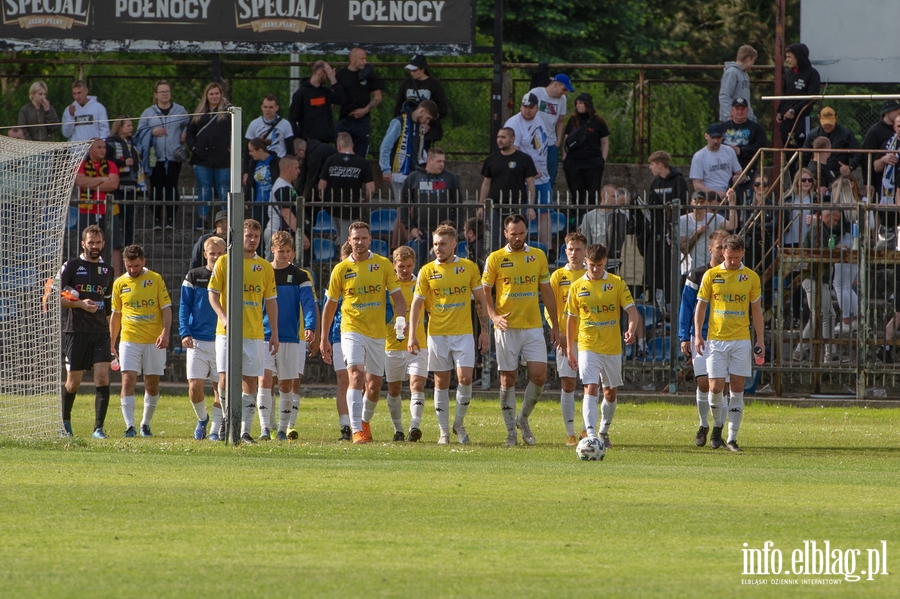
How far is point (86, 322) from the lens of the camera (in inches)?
603

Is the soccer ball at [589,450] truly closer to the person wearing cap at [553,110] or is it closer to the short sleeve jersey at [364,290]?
the short sleeve jersey at [364,290]

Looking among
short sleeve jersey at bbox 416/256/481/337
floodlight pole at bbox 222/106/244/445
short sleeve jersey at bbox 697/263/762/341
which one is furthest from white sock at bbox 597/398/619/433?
floodlight pole at bbox 222/106/244/445

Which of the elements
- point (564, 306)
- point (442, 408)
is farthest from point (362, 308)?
point (564, 306)

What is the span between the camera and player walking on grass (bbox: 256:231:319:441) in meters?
15.2

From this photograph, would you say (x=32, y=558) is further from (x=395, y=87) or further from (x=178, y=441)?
(x=395, y=87)

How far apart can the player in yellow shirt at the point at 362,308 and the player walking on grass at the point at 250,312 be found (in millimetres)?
616

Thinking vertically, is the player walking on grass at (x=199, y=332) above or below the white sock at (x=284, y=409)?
above

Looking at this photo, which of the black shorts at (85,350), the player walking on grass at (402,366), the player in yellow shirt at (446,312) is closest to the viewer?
the player in yellow shirt at (446,312)

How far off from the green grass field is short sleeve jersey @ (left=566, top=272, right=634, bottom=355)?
3.71 ft

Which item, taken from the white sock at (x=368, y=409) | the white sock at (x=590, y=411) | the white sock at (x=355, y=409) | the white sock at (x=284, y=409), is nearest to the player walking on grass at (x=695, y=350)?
the white sock at (x=590, y=411)

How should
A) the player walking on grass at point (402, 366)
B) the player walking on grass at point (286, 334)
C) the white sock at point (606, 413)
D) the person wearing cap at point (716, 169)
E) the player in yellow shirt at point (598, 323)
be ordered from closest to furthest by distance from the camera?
the player in yellow shirt at point (598, 323)
the white sock at point (606, 413)
the player walking on grass at point (402, 366)
the player walking on grass at point (286, 334)
the person wearing cap at point (716, 169)

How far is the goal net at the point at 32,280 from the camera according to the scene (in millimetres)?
14953

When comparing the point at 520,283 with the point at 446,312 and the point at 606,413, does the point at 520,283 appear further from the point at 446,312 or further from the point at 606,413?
the point at 606,413

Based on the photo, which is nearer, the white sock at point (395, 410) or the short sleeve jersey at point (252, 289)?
the short sleeve jersey at point (252, 289)
